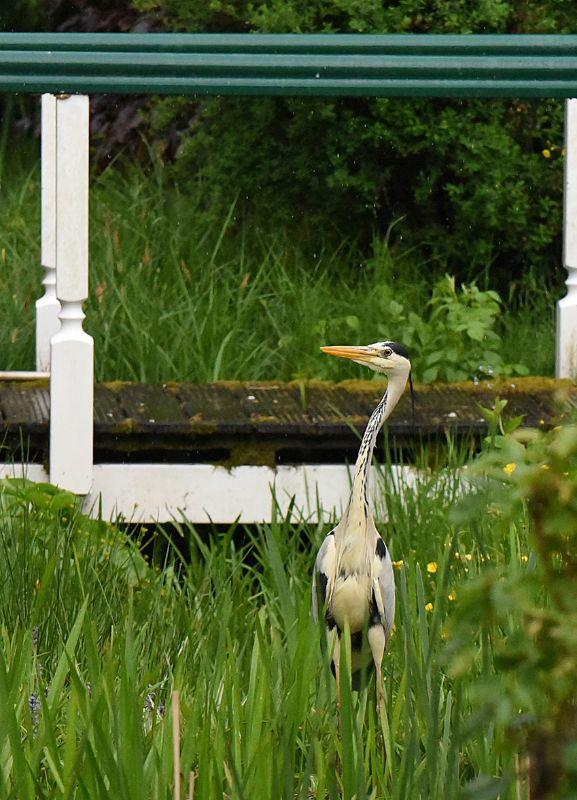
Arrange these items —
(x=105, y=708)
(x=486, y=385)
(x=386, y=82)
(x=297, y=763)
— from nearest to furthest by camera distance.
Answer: (x=105, y=708) → (x=297, y=763) → (x=386, y=82) → (x=486, y=385)

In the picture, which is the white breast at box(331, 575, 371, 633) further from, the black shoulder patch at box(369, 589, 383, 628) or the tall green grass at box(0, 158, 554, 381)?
the tall green grass at box(0, 158, 554, 381)

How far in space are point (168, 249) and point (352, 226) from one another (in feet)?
3.09

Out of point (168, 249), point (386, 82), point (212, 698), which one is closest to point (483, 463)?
point (212, 698)

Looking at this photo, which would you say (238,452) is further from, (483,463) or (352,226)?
(483,463)

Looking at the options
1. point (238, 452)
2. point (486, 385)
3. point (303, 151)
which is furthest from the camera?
point (303, 151)

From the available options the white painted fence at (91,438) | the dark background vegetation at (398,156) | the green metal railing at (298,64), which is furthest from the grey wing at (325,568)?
the dark background vegetation at (398,156)

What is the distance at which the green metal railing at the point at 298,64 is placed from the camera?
281 cm

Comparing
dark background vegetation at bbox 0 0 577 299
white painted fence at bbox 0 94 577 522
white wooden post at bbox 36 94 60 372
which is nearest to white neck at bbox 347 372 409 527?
white painted fence at bbox 0 94 577 522

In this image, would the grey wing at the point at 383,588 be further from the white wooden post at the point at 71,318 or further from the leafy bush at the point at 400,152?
the leafy bush at the point at 400,152

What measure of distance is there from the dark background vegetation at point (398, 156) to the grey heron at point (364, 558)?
11.5 ft

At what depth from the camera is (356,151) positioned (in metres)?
6.36

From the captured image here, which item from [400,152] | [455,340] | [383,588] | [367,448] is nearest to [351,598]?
[383,588]

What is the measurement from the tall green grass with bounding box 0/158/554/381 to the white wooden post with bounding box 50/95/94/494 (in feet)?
2.79

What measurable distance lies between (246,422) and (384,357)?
62.0 inches
